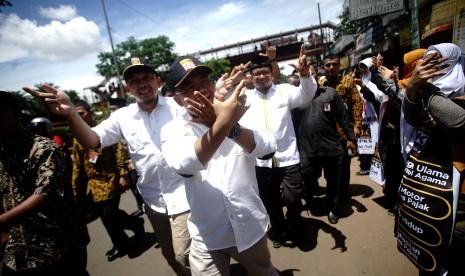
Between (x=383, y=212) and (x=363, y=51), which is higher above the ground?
(x=363, y=51)

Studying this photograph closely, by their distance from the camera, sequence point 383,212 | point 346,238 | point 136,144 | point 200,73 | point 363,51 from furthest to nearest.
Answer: point 363,51, point 383,212, point 346,238, point 136,144, point 200,73

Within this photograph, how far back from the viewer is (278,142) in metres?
3.14

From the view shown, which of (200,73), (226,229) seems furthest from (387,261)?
(200,73)

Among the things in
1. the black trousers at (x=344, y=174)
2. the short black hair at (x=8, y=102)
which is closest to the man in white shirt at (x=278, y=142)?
the black trousers at (x=344, y=174)

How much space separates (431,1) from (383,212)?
17.0ft

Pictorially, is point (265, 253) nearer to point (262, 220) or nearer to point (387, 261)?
point (262, 220)

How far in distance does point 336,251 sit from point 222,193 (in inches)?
82.0

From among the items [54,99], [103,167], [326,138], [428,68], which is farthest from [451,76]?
[103,167]

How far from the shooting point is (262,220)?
1759mm

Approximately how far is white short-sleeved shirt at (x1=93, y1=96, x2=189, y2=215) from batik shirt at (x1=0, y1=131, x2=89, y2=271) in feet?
1.94

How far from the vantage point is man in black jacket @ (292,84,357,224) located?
369cm

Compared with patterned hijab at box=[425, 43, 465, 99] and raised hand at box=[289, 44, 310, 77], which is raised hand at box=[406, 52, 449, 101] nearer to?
patterned hijab at box=[425, 43, 465, 99]

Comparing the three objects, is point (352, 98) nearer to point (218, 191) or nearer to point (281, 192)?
point (281, 192)

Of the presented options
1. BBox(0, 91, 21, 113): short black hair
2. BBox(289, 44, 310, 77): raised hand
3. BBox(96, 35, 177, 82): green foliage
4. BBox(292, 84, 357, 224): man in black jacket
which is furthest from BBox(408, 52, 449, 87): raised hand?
BBox(96, 35, 177, 82): green foliage
